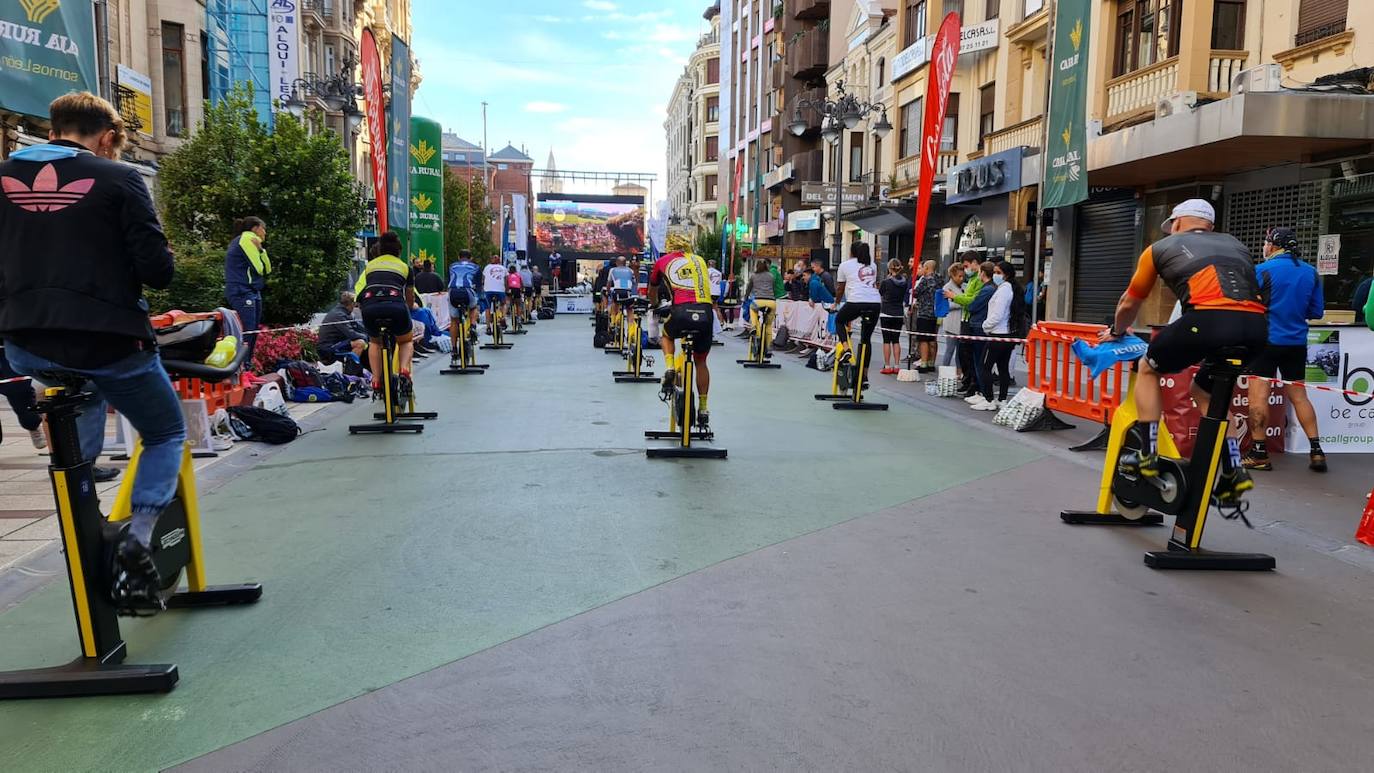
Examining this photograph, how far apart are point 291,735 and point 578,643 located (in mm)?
1158

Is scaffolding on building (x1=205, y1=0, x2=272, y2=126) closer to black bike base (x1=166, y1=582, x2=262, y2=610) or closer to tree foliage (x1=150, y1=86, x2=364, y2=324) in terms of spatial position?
tree foliage (x1=150, y1=86, x2=364, y2=324)

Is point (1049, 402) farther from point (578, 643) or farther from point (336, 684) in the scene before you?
point (336, 684)

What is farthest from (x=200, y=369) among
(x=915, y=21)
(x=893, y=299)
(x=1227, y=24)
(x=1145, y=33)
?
(x=915, y=21)

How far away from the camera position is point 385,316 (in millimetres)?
9352

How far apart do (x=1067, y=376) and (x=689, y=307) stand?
442 cm

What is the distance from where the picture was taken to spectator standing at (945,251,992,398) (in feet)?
40.8

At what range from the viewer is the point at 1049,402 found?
33.9 ft

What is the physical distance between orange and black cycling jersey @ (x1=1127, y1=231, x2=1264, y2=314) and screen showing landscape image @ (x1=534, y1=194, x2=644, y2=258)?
7614 centimetres

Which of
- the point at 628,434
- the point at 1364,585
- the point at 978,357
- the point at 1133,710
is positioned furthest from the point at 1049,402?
the point at 1133,710

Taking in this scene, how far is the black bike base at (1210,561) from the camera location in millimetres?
5176

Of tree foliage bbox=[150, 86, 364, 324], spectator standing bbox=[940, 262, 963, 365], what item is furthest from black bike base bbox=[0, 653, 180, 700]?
spectator standing bbox=[940, 262, 963, 365]

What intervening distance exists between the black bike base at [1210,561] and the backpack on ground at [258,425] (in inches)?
280

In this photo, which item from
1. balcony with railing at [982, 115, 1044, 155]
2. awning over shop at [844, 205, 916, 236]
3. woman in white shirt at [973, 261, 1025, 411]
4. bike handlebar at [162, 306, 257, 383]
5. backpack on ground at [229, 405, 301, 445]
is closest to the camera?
bike handlebar at [162, 306, 257, 383]

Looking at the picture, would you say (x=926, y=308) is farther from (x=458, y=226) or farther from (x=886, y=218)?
(x=458, y=226)
